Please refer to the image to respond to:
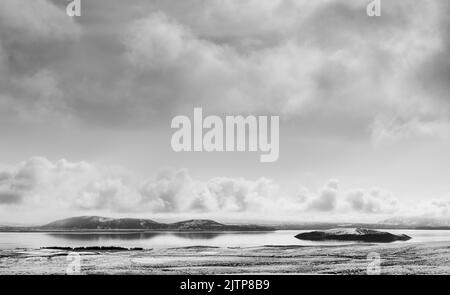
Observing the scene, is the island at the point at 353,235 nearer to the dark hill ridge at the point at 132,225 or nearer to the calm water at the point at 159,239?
the calm water at the point at 159,239

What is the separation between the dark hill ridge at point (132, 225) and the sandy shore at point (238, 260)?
0.56 m

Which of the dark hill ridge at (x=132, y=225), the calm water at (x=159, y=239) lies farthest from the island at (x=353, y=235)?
the dark hill ridge at (x=132, y=225)

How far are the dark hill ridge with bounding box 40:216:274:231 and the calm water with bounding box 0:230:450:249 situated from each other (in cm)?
16

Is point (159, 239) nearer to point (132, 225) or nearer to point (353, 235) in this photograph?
point (132, 225)

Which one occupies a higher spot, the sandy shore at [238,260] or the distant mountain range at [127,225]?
the distant mountain range at [127,225]

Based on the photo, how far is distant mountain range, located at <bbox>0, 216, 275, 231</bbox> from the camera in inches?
596

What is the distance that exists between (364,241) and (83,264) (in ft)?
25.2

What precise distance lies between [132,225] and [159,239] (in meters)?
0.83

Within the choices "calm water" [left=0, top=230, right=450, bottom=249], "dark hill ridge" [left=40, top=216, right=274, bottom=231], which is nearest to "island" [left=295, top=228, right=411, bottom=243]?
"calm water" [left=0, top=230, right=450, bottom=249]

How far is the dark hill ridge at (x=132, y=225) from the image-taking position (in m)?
15.2
